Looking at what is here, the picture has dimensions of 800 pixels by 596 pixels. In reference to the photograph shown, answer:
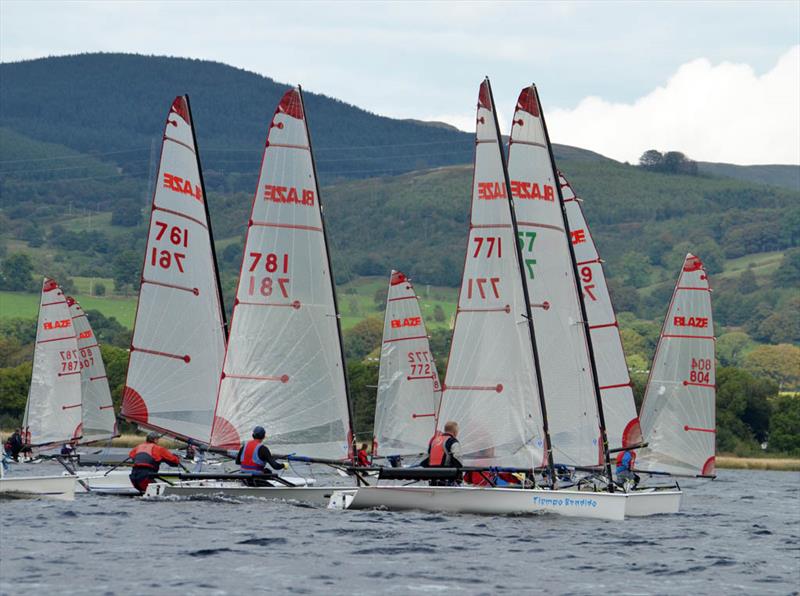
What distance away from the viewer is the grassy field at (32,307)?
176 meters

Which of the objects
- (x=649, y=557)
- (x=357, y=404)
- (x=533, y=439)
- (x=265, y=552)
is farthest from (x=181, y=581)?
(x=357, y=404)

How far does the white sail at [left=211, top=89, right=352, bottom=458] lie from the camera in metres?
31.2

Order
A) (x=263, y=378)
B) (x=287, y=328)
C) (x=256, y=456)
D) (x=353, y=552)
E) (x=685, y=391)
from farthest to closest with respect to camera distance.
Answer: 1. (x=685, y=391)
2. (x=287, y=328)
3. (x=263, y=378)
4. (x=256, y=456)
5. (x=353, y=552)

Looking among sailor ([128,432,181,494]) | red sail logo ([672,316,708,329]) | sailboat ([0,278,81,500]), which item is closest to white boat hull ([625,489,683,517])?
red sail logo ([672,316,708,329])

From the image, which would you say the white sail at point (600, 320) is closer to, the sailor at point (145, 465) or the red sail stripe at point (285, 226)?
the red sail stripe at point (285, 226)

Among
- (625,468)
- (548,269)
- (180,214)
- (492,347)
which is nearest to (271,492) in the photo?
(492,347)

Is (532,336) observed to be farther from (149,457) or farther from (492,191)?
(149,457)

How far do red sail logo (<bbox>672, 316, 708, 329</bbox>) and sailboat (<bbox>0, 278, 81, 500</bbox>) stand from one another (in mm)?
21103

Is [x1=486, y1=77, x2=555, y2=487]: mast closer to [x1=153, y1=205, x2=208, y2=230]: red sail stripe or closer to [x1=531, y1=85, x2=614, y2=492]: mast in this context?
[x1=531, y1=85, x2=614, y2=492]: mast

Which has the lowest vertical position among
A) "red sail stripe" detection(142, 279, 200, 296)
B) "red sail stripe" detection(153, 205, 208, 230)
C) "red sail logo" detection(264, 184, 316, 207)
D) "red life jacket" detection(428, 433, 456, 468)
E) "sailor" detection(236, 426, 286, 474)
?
"sailor" detection(236, 426, 286, 474)

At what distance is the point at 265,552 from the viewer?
23.2 meters

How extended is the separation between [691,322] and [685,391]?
187cm

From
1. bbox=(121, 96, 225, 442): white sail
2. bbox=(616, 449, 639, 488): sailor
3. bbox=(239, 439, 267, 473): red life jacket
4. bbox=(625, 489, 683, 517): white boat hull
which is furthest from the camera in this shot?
bbox=(616, 449, 639, 488): sailor

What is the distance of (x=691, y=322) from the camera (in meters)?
42.2
